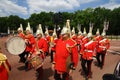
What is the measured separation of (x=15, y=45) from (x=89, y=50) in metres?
3.34

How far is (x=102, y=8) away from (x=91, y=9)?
540 cm

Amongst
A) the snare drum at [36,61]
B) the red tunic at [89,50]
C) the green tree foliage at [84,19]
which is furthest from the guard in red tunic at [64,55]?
the green tree foliage at [84,19]

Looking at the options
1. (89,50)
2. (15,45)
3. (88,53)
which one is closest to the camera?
(88,53)

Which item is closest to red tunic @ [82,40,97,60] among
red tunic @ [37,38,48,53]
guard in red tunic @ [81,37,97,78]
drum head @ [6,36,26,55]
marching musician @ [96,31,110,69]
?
guard in red tunic @ [81,37,97,78]

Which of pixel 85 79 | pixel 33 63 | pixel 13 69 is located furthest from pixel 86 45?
pixel 13 69

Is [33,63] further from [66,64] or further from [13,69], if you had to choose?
[13,69]

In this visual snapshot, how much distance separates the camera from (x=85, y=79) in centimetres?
1237

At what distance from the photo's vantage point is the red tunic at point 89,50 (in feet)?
40.7

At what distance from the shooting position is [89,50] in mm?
12578

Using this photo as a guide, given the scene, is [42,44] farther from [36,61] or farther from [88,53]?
[88,53]

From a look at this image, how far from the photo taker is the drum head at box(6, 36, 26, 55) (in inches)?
520

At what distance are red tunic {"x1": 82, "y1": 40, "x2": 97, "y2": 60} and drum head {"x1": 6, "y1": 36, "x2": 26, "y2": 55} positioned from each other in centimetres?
295

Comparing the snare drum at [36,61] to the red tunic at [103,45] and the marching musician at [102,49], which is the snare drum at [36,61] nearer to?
the marching musician at [102,49]

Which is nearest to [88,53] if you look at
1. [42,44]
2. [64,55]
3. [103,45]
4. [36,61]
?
[42,44]
